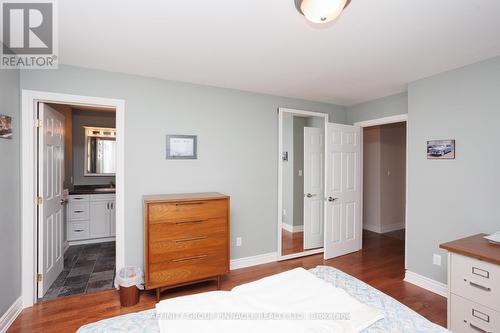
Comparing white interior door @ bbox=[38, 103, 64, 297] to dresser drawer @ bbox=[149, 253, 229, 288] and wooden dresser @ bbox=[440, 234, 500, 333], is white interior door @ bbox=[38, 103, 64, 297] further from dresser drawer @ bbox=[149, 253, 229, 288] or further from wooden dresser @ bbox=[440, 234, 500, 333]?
wooden dresser @ bbox=[440, 234, 500, 333]

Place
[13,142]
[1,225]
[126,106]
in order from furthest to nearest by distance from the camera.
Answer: [126,106] → [13,142] → [1,225]

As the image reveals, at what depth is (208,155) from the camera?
3195 millimetres

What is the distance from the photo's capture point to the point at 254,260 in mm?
3471

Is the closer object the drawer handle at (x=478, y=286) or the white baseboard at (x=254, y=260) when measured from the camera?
the drawer handle at (x=478, y=286)

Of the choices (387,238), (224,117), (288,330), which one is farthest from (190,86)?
(387,238)

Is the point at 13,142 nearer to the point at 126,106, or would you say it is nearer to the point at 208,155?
the point at 126,106

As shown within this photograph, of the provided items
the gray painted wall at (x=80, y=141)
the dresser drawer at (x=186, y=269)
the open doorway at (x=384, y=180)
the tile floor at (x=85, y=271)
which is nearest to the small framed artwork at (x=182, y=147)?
the dresser drawer at (x=186, y=269)

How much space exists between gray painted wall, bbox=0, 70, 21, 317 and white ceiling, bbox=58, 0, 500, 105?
1.84 feet

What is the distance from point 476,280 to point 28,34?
390 centimetres

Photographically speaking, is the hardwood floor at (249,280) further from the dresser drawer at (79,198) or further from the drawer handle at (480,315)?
the dresser drawer at (79,198)

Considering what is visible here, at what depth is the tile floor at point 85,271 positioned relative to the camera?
2.75 metres

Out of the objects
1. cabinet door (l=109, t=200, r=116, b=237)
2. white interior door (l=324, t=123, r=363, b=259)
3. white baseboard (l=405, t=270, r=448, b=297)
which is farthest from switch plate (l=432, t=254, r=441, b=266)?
cabinet door (l=109, t=200, r=116, b=237)

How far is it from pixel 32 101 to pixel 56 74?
1.14ft

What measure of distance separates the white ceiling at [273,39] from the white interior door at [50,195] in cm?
83
